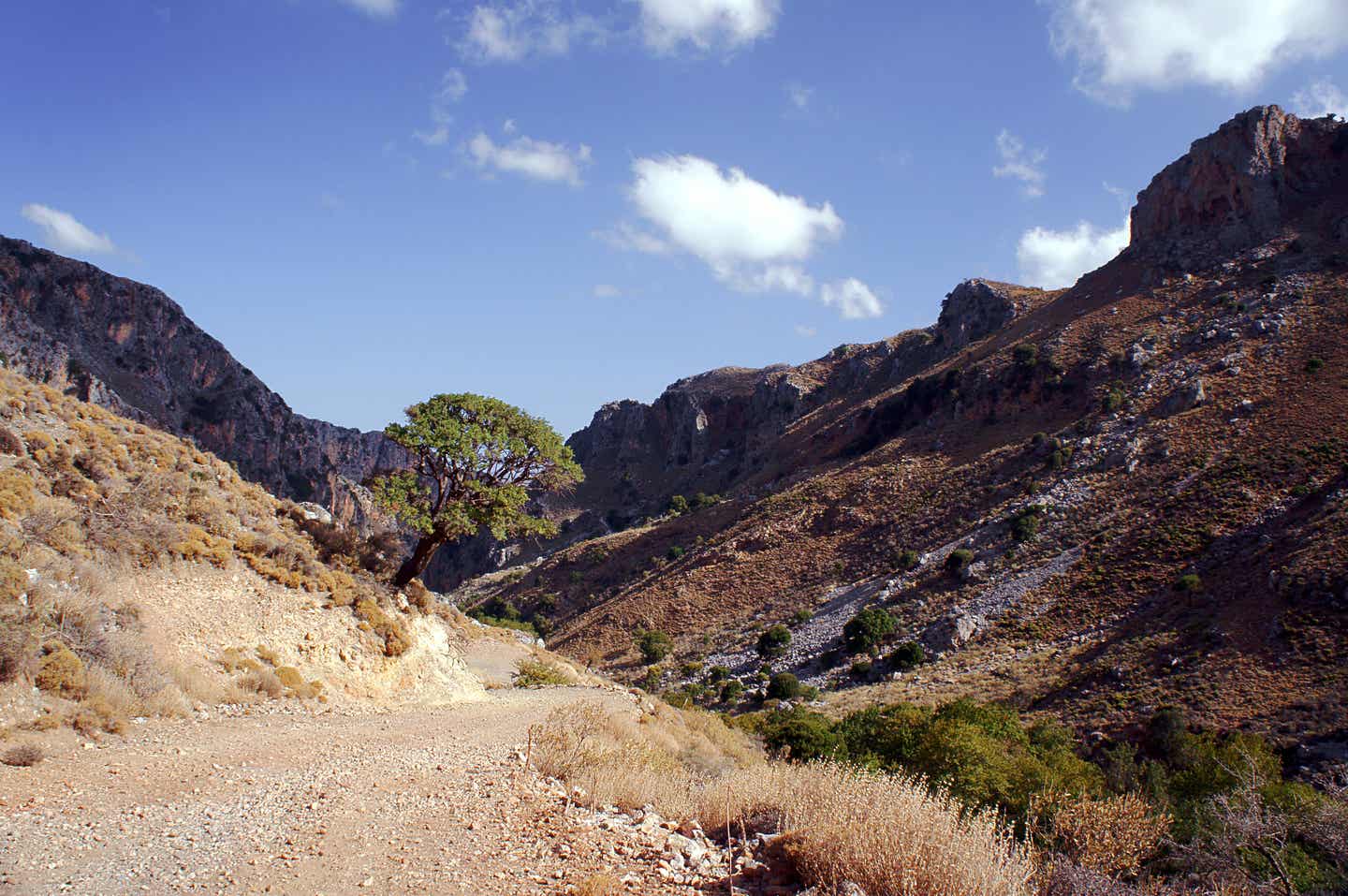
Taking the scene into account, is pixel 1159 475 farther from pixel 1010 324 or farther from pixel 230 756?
pixel 230 756

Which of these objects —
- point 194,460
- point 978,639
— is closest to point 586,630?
point 978,639

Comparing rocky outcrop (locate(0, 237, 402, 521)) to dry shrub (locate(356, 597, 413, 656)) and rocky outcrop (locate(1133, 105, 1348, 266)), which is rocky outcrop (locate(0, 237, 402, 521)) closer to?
dry shrub (locate(356, 597, 413, 656))

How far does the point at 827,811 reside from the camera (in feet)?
22.2

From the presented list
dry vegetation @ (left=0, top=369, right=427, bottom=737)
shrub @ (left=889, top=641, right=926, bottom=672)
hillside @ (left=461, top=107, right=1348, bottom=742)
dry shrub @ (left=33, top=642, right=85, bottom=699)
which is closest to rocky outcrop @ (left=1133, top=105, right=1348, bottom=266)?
hillside @ (left=461, top=107, right=1348, bottom=742)

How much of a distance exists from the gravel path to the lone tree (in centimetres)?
1011

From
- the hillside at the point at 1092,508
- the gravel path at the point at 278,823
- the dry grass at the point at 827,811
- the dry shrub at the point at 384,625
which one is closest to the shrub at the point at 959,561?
the hillside at the point at 1092,508

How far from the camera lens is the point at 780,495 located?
67250 mm

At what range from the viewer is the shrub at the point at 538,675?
73.0 ft

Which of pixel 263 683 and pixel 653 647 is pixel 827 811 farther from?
pixel 653 647

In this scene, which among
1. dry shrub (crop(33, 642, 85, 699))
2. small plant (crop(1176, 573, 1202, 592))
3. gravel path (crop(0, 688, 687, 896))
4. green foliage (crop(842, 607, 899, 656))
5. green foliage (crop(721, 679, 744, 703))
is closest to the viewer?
gravel path (crop(0, 688, 687, 896))

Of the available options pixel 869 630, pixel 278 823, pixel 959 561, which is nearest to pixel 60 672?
pixel 278 823

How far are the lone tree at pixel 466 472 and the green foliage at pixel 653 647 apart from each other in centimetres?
2953

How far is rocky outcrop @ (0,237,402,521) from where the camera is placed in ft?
245

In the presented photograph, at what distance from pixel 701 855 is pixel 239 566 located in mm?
11856
